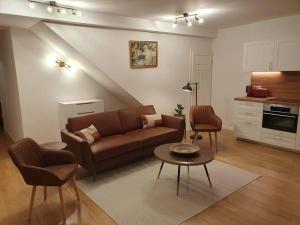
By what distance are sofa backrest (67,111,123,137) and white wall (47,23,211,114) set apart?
0.74 metres

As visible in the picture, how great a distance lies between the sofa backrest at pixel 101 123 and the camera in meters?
3.50

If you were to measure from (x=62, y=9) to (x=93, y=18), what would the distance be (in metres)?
0.50

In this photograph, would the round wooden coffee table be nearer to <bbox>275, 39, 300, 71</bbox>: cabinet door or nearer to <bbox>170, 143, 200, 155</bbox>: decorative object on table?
<bbox>170, 143, 200, 155</bbox>: decorative object on table

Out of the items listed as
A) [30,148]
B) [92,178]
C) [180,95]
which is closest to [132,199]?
[92,178]

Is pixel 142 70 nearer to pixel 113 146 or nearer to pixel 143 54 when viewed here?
pixel 143 54

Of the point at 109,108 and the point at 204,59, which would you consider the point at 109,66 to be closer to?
the point at 109,108

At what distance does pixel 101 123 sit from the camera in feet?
12.4

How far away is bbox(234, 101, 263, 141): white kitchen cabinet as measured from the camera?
4.45 m

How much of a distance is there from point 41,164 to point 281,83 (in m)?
4.62

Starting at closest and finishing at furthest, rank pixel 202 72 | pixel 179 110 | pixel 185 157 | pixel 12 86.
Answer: pixel 185 157 < pixel 12 86 < pixel 179 110 < pixel 202 72

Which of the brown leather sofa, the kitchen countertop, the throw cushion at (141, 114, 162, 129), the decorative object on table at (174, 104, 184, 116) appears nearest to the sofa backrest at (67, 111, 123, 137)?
the brown leather sofa

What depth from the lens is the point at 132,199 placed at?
271cm

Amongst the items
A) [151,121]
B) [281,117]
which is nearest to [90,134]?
[151,121]

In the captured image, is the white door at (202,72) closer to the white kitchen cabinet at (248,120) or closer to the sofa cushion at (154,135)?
the white kitchen cabinet at (248,120)
